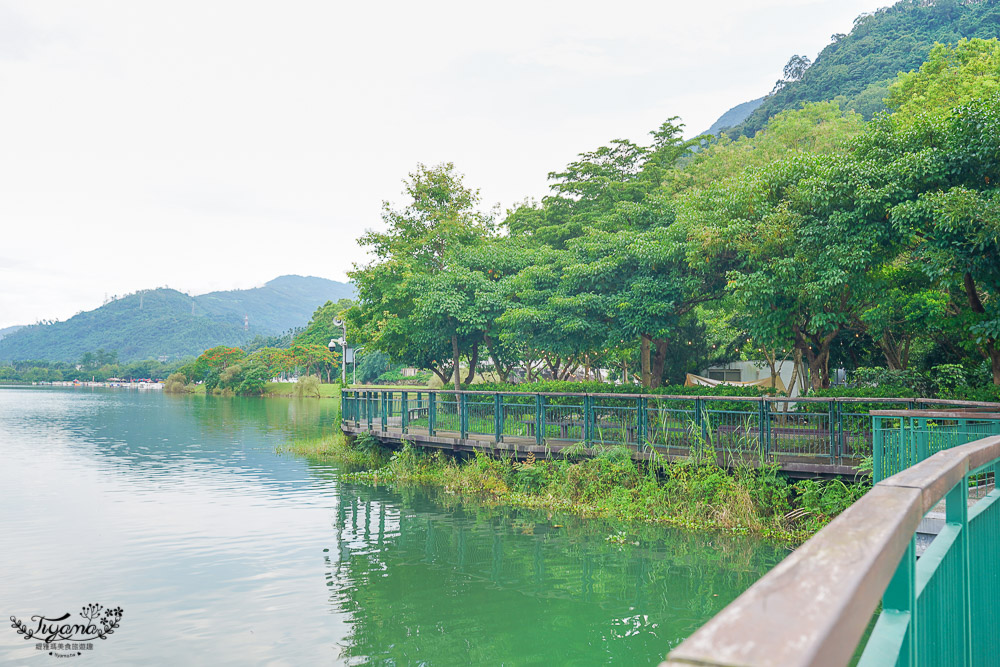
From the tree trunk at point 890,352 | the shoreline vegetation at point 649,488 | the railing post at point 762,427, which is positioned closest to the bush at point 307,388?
the shoreline vegetation at point 649,488

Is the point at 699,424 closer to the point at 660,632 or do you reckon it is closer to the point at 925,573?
the point at 660,632

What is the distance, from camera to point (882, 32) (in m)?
69.1

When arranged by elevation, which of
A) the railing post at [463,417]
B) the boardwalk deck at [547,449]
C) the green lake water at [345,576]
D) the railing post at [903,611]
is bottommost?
the green lake water at [345,576]

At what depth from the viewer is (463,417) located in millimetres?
16281

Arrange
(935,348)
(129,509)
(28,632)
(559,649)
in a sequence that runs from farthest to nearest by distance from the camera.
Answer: (935,348), (129,509), (28,632), (559,649)

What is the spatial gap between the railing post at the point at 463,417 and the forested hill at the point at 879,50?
4884cm

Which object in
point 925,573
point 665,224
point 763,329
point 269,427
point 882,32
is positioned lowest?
point 269,427

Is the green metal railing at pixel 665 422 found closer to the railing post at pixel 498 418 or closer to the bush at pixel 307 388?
the railing post at pixel 498 418

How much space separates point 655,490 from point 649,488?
0.38 ft

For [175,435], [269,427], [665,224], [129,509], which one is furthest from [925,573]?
[269,427]

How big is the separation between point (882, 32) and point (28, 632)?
270 feet

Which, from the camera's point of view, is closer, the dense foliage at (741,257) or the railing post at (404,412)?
the dense foliage at (741,257)

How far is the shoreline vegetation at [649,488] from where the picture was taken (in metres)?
10.8

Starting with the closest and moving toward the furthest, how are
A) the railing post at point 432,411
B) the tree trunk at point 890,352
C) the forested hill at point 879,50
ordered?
the railing post at point 432,411
the tree trunk at point 890,352
the forested hill at point 879,50
